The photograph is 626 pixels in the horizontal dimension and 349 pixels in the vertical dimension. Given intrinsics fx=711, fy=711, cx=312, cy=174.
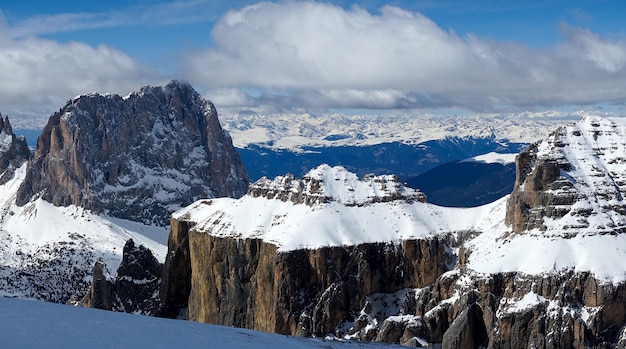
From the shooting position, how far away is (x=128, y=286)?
629 feet

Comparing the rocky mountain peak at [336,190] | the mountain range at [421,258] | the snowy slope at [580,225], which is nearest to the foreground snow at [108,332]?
the mountain range at [421,258]

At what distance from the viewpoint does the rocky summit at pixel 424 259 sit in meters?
110

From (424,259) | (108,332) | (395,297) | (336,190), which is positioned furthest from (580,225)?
(108,332)

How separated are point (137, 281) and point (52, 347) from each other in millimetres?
158628

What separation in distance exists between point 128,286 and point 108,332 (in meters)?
154

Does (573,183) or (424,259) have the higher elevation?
(573,183)

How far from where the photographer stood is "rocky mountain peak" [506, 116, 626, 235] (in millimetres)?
122688

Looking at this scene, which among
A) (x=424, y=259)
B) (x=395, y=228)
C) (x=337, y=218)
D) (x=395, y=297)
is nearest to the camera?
(x=395, y=297)

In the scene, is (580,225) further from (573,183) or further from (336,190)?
(336,190)

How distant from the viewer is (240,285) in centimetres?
14412

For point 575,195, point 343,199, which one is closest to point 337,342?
point 575,195

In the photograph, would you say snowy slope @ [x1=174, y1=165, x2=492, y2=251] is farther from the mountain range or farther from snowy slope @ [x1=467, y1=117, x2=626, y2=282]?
snowy slope @ [x1=467, y1=117, x2=626, y2=282]

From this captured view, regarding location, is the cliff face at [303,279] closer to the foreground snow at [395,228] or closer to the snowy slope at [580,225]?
the foreground snow at [395,228]

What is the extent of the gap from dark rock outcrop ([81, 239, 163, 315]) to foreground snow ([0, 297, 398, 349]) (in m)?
138
